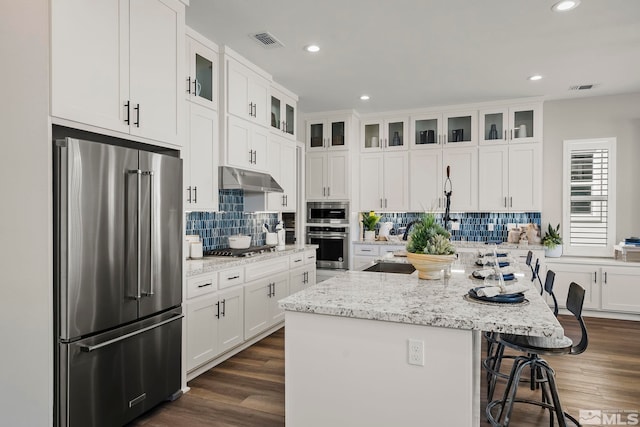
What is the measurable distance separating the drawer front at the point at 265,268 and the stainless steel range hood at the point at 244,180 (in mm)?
770

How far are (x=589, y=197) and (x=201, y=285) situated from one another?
5.26m

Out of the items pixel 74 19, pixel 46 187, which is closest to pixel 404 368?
pixel 46 187

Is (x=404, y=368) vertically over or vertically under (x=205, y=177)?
under

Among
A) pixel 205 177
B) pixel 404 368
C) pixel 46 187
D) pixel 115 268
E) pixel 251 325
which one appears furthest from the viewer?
pixel 251 325

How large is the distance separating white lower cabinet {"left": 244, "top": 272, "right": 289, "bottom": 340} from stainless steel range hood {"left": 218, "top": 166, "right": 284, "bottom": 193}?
94 centimetres

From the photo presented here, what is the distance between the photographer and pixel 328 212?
633cm

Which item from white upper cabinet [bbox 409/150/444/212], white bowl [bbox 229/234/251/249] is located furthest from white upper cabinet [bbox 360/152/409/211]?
white bowl [bbox 229/234/251/249]

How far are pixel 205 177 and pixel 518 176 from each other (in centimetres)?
424

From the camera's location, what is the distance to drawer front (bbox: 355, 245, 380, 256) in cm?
611

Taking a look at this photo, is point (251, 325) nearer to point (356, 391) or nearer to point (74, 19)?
point (356, 391)

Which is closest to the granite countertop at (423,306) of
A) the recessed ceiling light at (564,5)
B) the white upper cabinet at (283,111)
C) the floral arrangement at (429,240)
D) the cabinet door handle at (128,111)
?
the floral arrangement at (429,240)

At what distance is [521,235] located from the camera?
573cm

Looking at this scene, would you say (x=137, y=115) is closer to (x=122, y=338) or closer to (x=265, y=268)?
(x=122, y=338)

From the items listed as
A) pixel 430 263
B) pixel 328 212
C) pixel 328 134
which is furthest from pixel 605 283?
pixel 328 134
